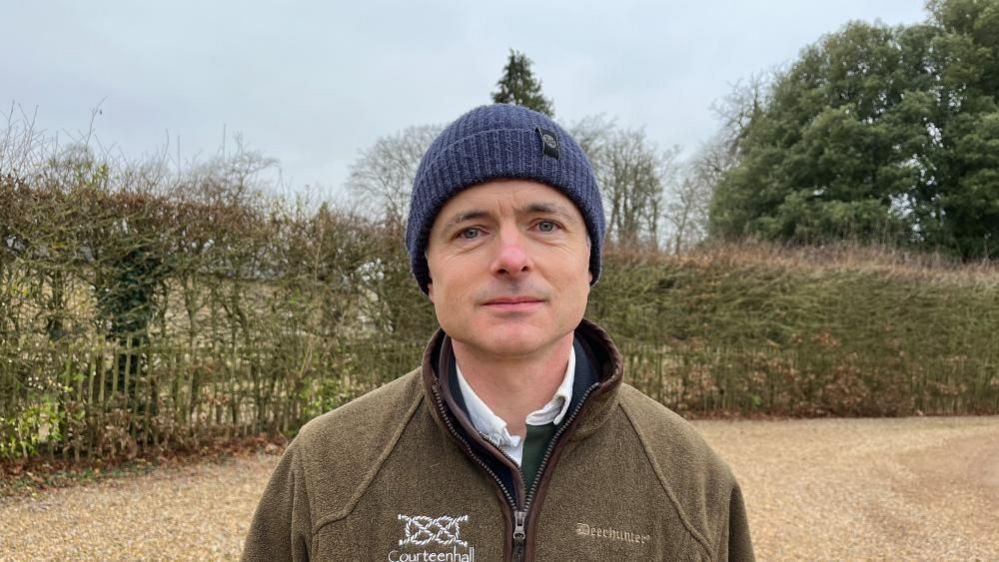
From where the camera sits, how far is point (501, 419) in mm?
1481

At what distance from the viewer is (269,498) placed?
148cm

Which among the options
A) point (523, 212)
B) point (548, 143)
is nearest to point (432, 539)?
point (523, 212)

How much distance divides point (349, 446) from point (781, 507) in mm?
6914

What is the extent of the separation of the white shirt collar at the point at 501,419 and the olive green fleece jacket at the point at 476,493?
0.04 metres

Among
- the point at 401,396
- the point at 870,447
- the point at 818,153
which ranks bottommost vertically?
the point at 870,447

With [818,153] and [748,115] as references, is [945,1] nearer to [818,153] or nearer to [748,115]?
[818,153]

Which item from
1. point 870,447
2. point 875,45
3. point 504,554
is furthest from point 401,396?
point 875,45

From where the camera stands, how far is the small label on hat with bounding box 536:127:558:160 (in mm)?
1475

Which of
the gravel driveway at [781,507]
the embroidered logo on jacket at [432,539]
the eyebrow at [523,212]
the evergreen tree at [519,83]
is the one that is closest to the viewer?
the embroidered logo on jacket at [432,539]

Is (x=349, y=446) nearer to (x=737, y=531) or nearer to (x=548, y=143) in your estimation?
(x=548, y=143)

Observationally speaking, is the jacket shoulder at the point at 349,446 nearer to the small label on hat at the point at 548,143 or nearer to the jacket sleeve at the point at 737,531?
the small label on hat at the point at 548,143

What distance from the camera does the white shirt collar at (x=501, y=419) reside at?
1.46 m

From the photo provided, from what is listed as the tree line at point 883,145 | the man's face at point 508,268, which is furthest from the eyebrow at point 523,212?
the tree line at point 883,145

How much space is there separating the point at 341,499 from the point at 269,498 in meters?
0.20
